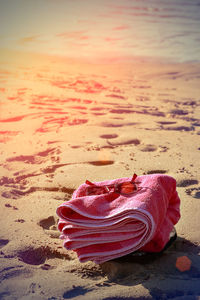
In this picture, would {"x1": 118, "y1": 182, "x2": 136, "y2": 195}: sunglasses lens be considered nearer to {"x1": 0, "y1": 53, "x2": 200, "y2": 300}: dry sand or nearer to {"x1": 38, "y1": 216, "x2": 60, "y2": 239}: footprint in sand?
{"x1": 0, "y1": 53, "x2": 200, "y2": 300}: dry sand

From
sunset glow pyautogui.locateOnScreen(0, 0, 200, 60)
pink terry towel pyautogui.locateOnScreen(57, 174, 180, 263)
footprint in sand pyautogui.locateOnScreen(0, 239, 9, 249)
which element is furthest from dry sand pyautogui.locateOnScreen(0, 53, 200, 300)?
sunset glow pyautogui.locateOnScreen(0, 0, 200, 60)

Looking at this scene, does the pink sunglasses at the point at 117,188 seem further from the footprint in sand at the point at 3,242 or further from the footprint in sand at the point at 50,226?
the footprint in sand at the point at 3,242

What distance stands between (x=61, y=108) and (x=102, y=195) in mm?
4482

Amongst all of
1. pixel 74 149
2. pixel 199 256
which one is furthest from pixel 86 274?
pixel 74 149

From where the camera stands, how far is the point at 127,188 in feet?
8.37

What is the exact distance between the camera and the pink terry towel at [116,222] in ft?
7.73

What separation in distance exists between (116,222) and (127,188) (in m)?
0.30

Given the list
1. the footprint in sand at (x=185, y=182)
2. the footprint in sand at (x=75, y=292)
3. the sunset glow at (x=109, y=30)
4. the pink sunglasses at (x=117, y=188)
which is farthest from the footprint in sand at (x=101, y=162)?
the sunset glow at (x=109, y=30)

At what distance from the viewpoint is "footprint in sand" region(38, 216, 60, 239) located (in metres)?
2.89

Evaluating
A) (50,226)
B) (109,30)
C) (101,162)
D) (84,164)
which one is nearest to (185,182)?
(101,162)

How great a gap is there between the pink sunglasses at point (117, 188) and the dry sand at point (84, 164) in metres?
0.47

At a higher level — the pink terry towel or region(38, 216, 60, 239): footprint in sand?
the pink terry towel

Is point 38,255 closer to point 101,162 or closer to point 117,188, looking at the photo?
point 117,188

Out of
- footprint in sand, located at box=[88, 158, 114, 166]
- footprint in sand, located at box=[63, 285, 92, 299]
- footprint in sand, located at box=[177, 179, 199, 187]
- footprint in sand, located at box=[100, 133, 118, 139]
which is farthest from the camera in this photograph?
footprint in sand, located at box=[100, 133, 118, 139]
